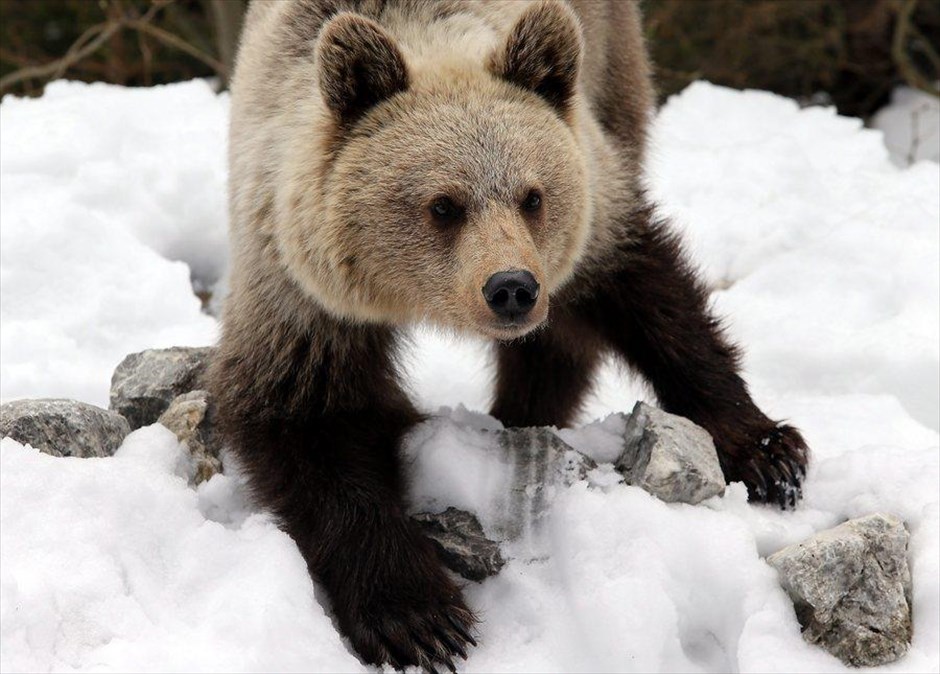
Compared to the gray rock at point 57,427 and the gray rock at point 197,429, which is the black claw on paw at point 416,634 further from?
the gray rock at point 57,427

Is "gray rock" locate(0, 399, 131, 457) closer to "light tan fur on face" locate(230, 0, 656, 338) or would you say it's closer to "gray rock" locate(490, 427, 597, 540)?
"light tan fur on face" locate(230, 0, 656, 338)

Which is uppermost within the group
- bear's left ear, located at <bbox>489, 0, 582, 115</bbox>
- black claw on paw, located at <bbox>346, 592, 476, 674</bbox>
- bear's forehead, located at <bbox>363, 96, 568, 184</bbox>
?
bear's left ear, located at <bbox>489, 0, 582, 115</bbox>

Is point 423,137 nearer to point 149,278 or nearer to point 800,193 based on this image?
point 149,278

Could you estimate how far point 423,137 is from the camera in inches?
159

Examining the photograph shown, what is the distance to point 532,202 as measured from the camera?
13.3ft

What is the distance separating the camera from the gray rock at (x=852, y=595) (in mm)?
3734

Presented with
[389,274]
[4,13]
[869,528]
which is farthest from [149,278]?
[4,13]

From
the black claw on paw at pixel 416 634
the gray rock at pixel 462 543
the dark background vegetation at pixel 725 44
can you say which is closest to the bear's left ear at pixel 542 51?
→ the gray rock at pixel 462 543

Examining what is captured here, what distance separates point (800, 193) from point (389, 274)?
166 inches

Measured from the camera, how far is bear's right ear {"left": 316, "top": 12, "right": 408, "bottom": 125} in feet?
13.0

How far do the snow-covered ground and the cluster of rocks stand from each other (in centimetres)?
7

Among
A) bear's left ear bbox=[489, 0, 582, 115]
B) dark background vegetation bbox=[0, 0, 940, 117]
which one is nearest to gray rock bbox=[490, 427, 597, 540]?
bear's left ear bbox=[489, 0, 582, 115]

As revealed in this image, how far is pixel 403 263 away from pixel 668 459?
42.4 inches

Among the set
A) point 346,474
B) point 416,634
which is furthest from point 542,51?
point 416,634
